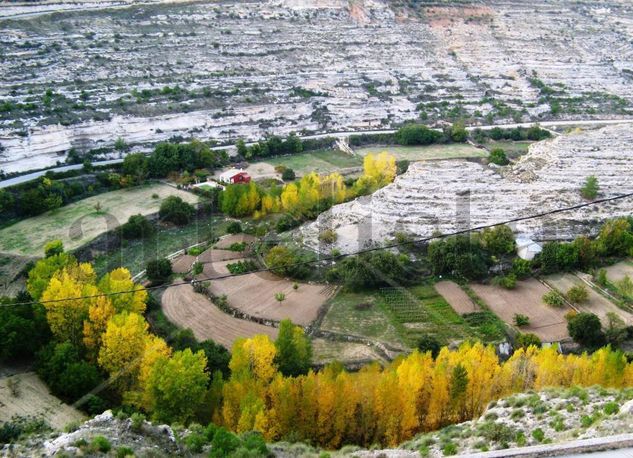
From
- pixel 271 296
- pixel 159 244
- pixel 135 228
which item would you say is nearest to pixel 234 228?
pixel 159 244

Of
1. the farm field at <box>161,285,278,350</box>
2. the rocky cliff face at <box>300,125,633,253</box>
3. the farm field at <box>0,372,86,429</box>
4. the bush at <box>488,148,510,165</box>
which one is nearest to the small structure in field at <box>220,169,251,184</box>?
the rocky cliff face at <box>300,125,633,253</box>

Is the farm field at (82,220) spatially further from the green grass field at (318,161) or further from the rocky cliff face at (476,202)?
the rocky cliff face at (476,202)

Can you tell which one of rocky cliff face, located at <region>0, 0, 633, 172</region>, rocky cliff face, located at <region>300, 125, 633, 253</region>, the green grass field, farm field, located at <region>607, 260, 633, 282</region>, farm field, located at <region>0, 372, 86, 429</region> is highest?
rocky cliff face, located at <region>0, 0, 633, 172</region>

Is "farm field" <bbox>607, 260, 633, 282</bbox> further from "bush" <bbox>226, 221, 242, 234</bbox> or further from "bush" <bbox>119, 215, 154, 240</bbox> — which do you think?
"bush" <bbox>119, 215, 154, 240</bbox>

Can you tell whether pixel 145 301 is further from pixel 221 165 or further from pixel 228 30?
pixel 228 30

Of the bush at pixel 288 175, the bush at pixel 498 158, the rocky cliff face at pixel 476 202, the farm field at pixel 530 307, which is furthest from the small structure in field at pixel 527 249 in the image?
the bush at pixel 288 175

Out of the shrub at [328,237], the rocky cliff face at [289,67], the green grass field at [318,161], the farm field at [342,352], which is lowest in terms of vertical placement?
the farm field at [342,352]
